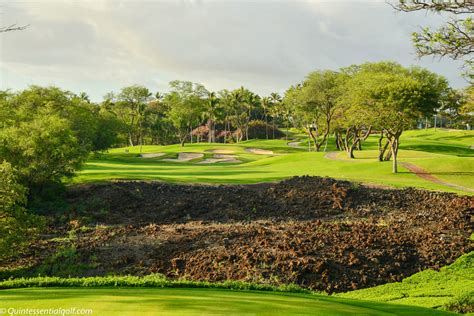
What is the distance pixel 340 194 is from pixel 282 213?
14.9ft

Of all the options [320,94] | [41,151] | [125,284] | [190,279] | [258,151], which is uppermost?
[320,94]

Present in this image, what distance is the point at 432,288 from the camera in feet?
44.7

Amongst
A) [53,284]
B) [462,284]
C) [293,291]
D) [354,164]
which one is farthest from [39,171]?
[354,164]

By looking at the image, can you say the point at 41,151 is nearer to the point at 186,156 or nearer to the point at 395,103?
the point at 395,103

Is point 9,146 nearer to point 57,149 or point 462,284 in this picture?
point 57,149

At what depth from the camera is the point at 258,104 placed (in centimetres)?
13600

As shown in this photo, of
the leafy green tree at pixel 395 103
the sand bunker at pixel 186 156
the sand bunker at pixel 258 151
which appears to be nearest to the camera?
the leafy green tree at pixel 395 103

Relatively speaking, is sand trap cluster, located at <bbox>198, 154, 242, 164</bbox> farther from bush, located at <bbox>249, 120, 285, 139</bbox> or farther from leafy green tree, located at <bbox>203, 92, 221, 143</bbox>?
bush, located at <bbox>249, 120, 285, 139</bbox>

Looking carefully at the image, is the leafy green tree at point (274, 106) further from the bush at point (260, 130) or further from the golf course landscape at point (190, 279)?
the golf course landscape at point (190, 279)

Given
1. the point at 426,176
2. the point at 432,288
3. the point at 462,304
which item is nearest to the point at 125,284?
the point at 462,304

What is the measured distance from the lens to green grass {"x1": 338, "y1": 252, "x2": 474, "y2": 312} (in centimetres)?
1161

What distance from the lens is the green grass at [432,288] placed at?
11.6 m

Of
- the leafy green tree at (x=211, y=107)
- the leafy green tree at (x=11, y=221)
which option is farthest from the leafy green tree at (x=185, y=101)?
the leafy green tree at (x=11, y=221)

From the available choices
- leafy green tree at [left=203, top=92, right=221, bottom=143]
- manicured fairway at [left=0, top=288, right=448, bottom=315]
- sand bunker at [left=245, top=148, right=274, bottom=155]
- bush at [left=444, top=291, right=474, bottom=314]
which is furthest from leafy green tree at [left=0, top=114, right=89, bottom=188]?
leafy green tree at [left=203, top=92, right=221, bottom=143]
